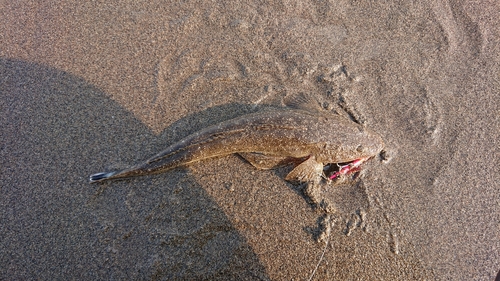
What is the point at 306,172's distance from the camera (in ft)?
11.5

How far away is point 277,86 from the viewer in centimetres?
407

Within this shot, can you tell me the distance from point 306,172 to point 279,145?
453mm

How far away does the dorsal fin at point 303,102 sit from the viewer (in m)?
3.84

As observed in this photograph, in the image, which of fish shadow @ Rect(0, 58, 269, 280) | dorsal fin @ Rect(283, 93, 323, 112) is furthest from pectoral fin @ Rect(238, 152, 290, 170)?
dorsal fin @ Rect(283, 93, 323, 112)

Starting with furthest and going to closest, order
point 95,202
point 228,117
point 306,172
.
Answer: point 228,117 < point 306,172 < point 95,202

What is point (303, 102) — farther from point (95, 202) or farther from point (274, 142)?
point (95, 202)

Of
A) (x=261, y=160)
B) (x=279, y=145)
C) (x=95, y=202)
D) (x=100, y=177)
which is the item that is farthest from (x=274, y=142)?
(x=95, y=202)

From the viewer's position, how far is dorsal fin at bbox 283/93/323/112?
3836 mm

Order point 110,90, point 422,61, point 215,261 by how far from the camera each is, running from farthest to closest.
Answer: point 422,61
point 110,90
point 215,261

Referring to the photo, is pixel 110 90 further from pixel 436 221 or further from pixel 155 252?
pixel 436 221

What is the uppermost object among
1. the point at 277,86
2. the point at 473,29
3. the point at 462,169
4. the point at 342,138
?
the point at 473,29

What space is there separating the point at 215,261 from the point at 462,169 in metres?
3.17

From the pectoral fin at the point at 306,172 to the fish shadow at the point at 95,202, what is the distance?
925 mm

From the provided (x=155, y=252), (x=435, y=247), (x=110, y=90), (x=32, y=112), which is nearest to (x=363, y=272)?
(x=435, y=247)
